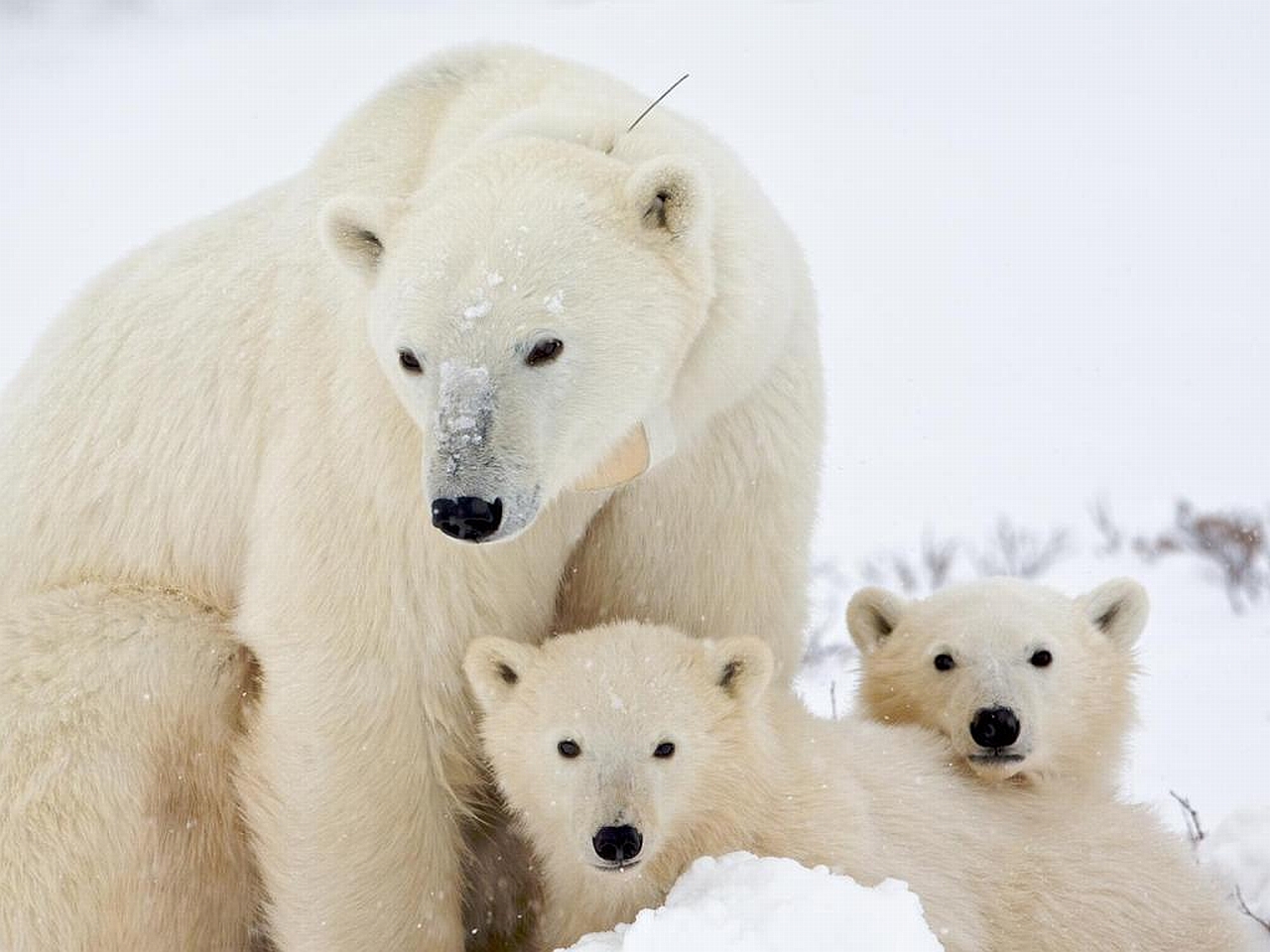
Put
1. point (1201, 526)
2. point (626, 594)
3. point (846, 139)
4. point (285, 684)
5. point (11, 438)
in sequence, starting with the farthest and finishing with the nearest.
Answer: point (846, 139) → point (1201, 526) → point (11, 438) → point (626, 594) → point (285, 684)

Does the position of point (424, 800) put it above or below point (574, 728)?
below

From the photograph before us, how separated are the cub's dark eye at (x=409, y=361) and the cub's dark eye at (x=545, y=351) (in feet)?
0.69

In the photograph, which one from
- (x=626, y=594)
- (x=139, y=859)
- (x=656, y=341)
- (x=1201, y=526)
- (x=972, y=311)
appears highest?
(x=656, y=341)

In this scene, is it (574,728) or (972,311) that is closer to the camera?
(574,728)

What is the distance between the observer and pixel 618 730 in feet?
10.6

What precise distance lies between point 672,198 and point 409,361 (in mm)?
582

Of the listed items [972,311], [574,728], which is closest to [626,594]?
[574,728]

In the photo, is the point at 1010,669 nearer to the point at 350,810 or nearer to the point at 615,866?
the point at 615,866

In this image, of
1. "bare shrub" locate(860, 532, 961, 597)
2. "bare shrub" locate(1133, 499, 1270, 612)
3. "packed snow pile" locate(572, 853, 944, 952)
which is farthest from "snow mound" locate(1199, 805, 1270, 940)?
"bare shrub" locate(860, 532, 961, 597)

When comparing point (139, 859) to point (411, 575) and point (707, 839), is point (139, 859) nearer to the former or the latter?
point (411, 575)

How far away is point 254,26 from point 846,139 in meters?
20.0

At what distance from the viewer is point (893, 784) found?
3648 mm

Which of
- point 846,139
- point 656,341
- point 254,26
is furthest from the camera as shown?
point 846,139

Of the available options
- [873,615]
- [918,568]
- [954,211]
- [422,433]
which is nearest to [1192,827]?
[873,615]
